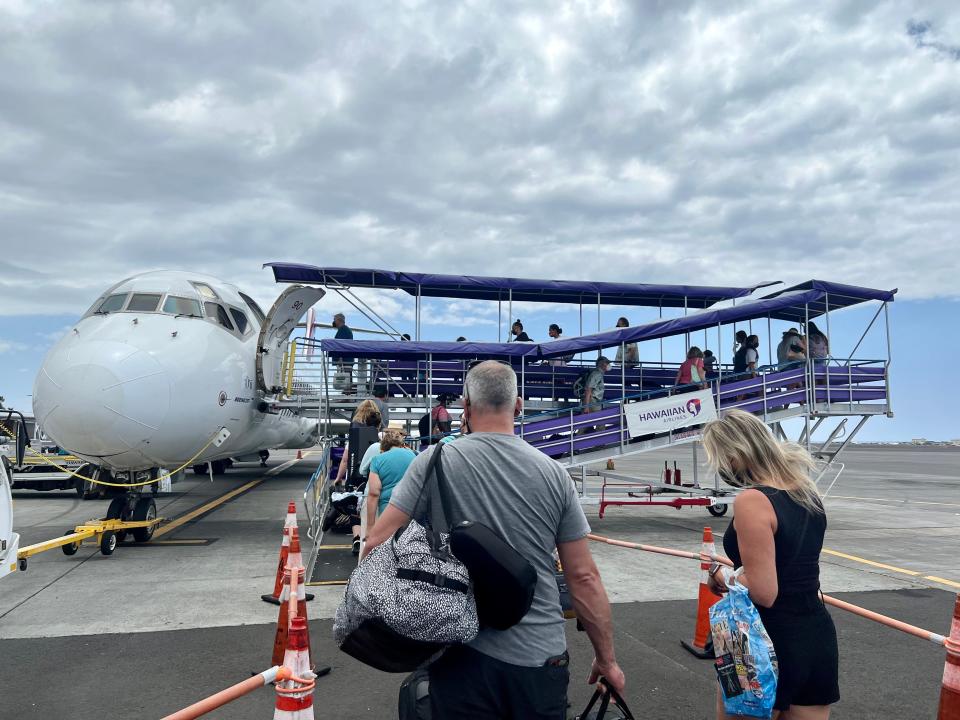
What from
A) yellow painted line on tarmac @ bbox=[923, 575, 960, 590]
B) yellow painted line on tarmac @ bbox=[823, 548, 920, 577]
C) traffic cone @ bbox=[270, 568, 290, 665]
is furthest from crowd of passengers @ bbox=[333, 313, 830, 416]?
traffic cone @ bbox=[270, 568, 290, 665]

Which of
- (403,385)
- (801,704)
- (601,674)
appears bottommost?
(801,704)

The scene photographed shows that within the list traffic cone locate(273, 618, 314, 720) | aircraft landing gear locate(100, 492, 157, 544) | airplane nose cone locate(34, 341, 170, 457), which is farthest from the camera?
aircraft landing gear locate(100, 492, 157, 544)

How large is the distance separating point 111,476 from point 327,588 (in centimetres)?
440

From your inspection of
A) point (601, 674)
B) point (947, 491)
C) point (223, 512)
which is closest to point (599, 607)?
point (601, 674)

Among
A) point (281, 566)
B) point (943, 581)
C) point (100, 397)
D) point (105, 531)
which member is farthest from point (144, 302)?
point (943, 581)

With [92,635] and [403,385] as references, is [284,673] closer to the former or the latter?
[92,635]

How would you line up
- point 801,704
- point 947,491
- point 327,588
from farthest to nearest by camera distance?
1. point 947,491
2. point 327,588
3. point 801,704

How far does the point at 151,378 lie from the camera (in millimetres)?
8422

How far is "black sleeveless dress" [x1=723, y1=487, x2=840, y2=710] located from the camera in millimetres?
2787

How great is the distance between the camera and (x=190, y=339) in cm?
961

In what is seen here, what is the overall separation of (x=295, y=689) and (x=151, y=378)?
6.60 meters

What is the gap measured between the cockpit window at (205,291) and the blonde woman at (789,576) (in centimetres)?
990

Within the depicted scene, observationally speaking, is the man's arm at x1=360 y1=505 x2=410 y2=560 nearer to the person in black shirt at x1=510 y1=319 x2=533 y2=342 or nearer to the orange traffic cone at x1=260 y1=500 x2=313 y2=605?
the orange traffic cone at x1=260 y1=500 x2=313 y2=605

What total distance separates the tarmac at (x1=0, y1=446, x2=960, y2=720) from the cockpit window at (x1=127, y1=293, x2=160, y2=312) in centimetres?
348
